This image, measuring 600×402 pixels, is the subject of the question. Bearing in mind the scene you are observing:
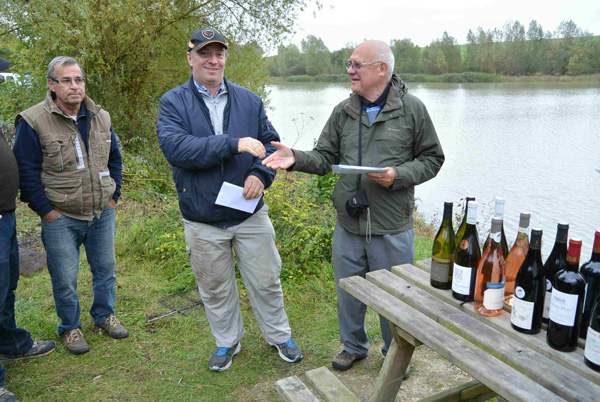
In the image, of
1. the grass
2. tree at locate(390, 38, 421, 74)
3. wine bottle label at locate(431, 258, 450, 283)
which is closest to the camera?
wine bottle label at locate(431, 258, 450, 283)

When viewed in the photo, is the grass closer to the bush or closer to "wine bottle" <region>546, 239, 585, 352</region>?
the bush

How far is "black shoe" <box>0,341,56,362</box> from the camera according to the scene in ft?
10.3

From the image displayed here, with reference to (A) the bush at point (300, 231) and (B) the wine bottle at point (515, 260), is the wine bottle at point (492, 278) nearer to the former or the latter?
(B) the wine bottle at point (515, 260)

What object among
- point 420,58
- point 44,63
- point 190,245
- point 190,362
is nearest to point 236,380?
point 190,362

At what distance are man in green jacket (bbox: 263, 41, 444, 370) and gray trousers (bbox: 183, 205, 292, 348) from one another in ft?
1.63

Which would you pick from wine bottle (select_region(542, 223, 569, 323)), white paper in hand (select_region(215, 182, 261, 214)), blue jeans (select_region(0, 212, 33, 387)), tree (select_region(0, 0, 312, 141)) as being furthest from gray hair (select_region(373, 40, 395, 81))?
tree (select_region(0, 0, 312, 141))

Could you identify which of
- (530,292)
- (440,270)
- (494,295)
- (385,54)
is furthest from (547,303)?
(385,54)

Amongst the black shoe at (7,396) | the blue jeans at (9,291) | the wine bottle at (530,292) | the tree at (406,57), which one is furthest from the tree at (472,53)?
the black shoe at (7,396)

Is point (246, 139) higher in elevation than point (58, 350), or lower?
higher

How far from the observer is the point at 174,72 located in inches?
341

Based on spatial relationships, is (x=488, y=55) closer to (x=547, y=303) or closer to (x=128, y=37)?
(x=128, y=37)

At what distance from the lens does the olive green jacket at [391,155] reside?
8.87ft

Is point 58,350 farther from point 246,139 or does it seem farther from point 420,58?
point 420,58

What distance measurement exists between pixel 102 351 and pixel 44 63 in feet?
18.8
